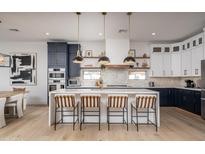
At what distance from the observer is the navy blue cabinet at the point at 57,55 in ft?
25.4

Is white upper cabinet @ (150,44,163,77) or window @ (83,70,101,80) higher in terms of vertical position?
white upper cabinet @ (150,44,163,77)

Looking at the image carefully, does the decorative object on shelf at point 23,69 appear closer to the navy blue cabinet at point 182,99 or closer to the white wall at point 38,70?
the white wall at point 38,70

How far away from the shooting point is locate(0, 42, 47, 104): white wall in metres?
8.06

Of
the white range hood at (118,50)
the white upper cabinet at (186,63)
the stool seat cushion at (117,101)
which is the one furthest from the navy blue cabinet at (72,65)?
the white upper cabinet at (186,63)

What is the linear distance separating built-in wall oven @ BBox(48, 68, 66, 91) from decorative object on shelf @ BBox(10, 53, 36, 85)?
3.16ft

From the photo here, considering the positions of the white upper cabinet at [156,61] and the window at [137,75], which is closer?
the white upper cabinet at [156,61]

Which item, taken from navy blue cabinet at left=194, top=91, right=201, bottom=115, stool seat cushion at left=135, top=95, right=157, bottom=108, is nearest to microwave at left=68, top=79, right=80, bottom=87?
stool seat cushion at left=135, top=95, right=157, bottom=108

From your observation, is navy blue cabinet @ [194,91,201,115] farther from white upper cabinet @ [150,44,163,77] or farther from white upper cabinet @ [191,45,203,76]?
white upper cabinet @ [150,44,163,77]

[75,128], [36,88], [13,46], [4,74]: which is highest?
[13,46]

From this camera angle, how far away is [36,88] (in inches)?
320

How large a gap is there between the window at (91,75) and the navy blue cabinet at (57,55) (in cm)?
102
